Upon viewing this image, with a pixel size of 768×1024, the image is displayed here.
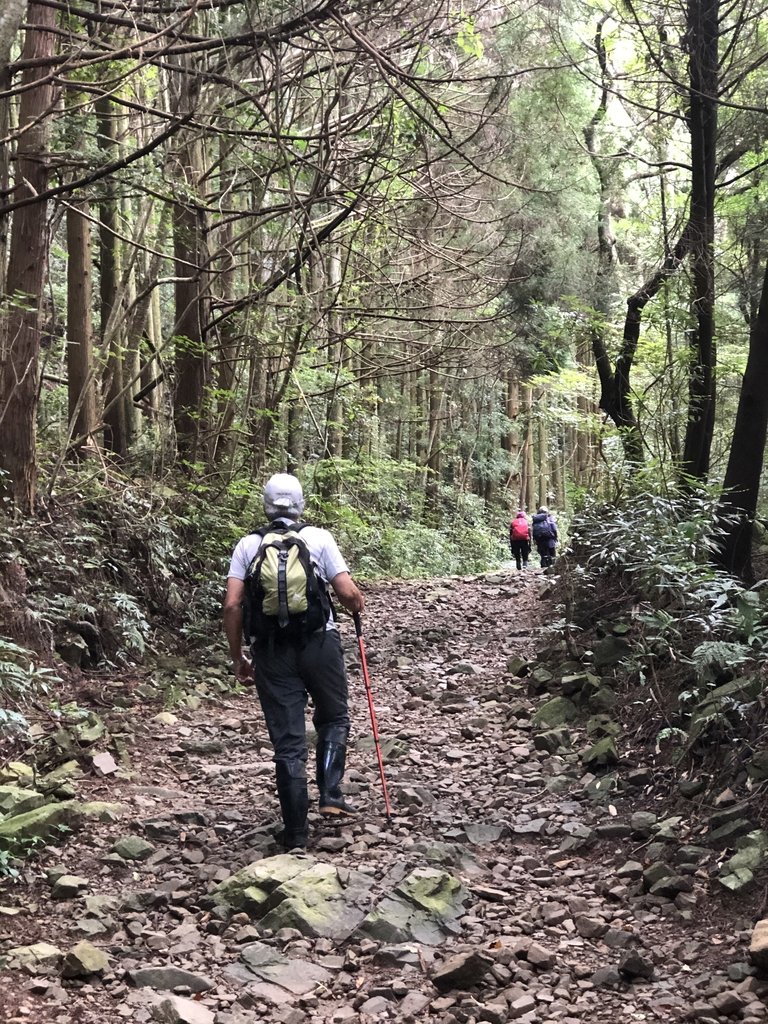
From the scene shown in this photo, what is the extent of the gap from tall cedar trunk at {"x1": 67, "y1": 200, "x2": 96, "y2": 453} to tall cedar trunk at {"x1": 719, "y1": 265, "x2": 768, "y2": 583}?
744 centimetres

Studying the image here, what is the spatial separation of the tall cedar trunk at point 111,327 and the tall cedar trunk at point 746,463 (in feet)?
22.8

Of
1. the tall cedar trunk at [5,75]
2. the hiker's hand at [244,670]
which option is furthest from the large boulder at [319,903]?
the tall cedar trunk at [5,75]

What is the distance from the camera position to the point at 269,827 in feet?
17.4

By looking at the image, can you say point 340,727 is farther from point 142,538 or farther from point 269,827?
point 142,538

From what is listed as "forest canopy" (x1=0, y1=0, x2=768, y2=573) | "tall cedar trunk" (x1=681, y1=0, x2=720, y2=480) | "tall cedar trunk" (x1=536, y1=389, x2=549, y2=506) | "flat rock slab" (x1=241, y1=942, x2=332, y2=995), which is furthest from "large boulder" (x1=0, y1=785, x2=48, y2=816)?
"tall cedar trunk" (x1=536, y1=389, x2=549, y2=506)

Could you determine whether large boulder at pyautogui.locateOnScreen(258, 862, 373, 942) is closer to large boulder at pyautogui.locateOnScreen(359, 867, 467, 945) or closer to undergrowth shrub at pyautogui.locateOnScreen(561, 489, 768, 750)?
large boulder at pyautogui.locateOnScreen(359, 867, 467, 945)

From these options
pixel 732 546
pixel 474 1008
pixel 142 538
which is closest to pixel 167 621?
pixel 142 538

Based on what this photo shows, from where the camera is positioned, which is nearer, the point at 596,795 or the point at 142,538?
the point at 596,795

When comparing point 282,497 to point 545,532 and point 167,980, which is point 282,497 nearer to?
point 167,980

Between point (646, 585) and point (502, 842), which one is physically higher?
point (646, 585)

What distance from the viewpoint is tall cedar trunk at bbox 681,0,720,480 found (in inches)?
353

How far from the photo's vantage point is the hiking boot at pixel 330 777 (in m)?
5.40

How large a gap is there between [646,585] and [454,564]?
1676cm

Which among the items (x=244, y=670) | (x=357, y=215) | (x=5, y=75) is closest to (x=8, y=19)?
(x=5, y=75)
